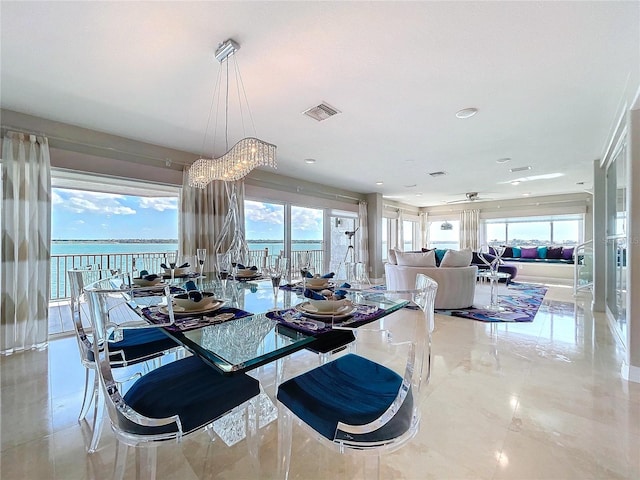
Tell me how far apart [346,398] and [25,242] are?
11.9ft

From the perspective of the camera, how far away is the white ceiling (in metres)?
1.64

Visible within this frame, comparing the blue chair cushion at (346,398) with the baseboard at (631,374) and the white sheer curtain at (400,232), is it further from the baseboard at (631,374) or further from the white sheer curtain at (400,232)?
the white sheer curtain at (400,232)

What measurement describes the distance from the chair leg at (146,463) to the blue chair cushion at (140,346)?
0.52 m

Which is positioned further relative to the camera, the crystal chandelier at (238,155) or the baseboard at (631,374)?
the baseboard at (631,374)

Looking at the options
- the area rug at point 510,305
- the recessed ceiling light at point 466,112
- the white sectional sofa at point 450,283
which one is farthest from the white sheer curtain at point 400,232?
the recessed ceiling light at point 466,112

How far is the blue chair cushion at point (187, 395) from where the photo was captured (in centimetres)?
109

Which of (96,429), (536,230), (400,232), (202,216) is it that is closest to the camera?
(96,429)

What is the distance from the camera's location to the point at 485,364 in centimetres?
254

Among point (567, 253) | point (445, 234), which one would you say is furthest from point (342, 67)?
point (445, 234)

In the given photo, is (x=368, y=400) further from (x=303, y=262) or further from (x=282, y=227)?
(x=282, y=227)

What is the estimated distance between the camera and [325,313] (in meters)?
1.32

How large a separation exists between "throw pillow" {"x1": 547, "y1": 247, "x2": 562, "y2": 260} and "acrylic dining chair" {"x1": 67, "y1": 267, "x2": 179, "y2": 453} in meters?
9.64

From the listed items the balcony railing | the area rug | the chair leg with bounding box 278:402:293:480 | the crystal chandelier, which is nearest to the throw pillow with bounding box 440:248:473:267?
the area rug

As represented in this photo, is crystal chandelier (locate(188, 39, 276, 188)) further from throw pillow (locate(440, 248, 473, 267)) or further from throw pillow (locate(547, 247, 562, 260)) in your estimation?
throw pillow (locate(547, 247, 562, 260))
